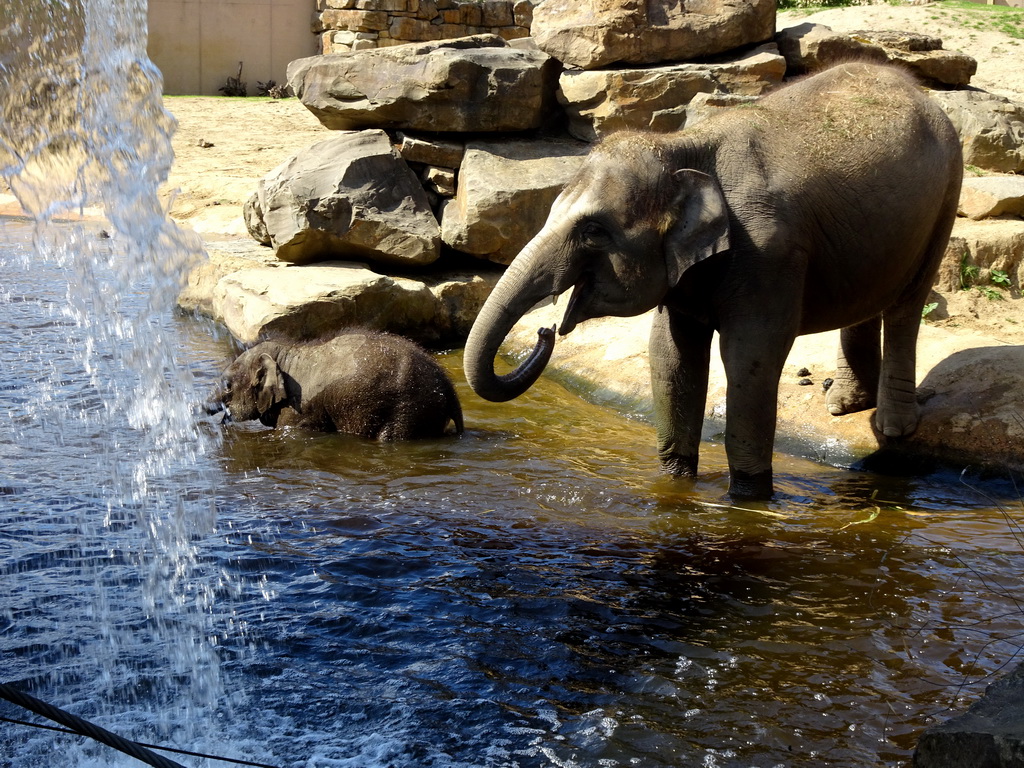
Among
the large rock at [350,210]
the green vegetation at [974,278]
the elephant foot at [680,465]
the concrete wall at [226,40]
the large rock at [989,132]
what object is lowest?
the elephant foot at [680,465]

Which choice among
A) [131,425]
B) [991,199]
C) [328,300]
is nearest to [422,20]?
[328,300]

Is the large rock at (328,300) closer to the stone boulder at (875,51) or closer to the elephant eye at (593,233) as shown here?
the elephant eye at (593,233)

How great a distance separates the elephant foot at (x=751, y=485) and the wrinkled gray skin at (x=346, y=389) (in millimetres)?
2264

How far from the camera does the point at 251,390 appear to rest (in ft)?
25.6

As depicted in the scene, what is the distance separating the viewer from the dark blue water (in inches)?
151

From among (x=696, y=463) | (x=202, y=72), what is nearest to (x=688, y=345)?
(x=696, y=463)

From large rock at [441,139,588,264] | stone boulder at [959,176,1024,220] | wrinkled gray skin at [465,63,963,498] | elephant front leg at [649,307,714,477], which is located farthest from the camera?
large rock at [441,139,588,264]

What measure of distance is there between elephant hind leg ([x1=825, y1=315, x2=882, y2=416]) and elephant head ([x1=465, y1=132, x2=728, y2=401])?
98.5 inches

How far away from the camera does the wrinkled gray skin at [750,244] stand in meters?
5.42

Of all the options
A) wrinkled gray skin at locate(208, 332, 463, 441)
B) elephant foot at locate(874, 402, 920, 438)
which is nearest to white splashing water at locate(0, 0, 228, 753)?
wrinkled gray skin at locate(208, 332, 463, 441)

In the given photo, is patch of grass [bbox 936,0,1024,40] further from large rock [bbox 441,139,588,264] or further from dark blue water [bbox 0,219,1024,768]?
dark blue water [bbox 0,219,1024,768]

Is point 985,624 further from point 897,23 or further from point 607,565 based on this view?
point 897,23

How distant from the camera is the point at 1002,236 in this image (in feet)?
29.8

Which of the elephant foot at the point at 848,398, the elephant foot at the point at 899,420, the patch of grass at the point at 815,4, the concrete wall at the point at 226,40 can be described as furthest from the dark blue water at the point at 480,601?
the concrete wall at the point at 226,40
